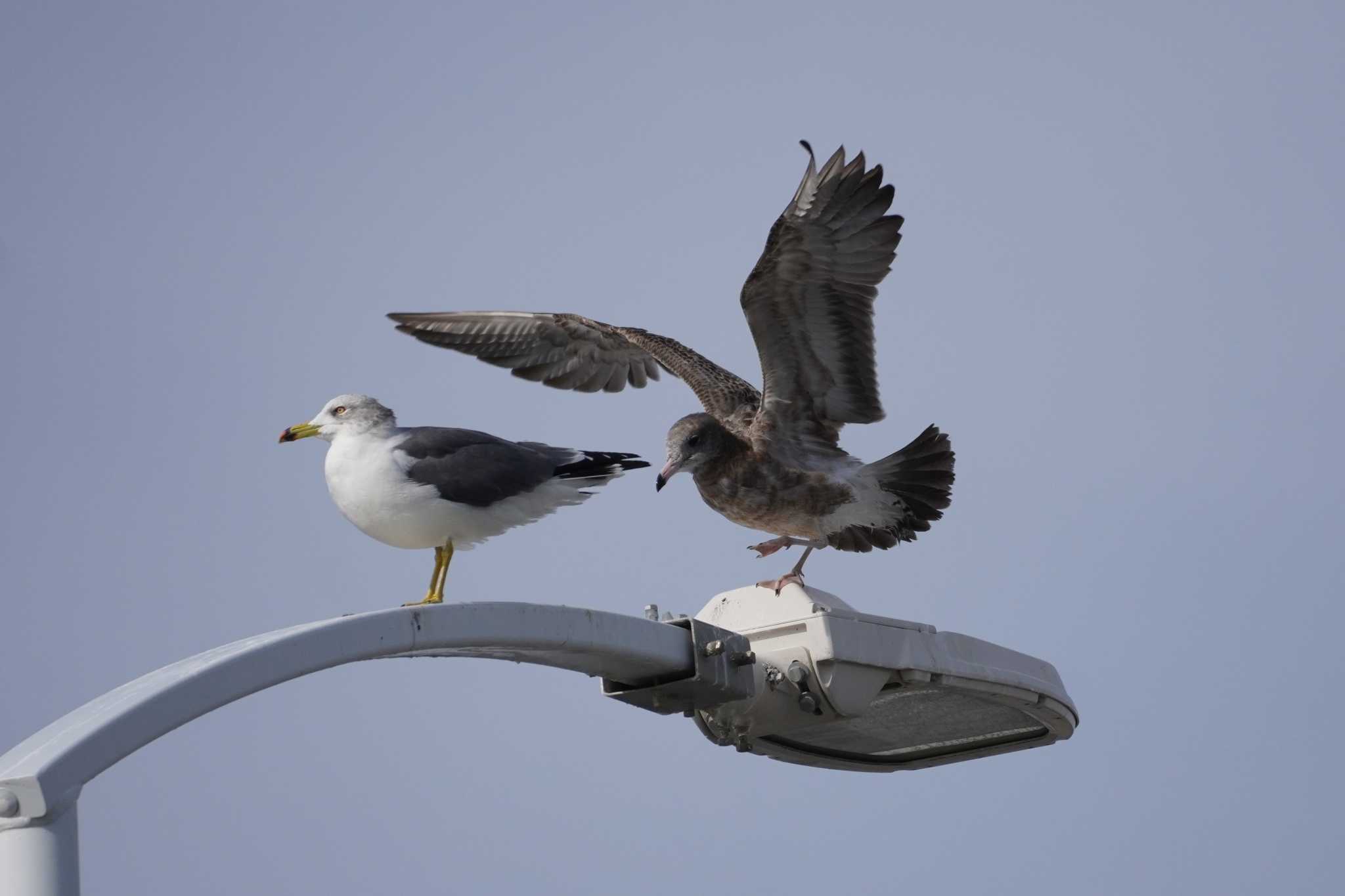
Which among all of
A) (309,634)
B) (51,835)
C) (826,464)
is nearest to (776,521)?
(826,464)

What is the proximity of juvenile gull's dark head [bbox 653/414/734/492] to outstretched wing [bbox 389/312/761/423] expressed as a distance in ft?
6.02

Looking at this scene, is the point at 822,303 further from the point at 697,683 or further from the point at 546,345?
the point at 697,683

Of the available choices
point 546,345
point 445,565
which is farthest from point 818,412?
point 445,565

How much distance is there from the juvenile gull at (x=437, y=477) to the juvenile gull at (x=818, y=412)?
219 centimetres

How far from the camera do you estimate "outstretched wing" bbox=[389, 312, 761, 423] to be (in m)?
11.5

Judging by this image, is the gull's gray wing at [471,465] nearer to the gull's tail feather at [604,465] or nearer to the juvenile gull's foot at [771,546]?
the gull's tail feather at [604,465]

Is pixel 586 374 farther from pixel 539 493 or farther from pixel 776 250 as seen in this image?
pixel 539 493

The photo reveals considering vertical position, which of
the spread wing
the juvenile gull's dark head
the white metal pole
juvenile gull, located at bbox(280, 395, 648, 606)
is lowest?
the white metal pole

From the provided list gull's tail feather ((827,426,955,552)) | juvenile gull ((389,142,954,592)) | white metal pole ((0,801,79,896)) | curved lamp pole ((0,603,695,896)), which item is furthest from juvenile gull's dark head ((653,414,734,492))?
white metal pole ((0,801,79,896))

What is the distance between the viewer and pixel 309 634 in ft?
13.4

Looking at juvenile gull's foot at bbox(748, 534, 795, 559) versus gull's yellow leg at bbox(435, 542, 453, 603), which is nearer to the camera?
gull's yellow leg at bbox(435, 542, 453, 603)

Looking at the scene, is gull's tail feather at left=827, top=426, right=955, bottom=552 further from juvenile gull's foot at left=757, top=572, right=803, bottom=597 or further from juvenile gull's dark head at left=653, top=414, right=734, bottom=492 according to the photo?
juvenile gull's foot at left=757, top=572, right=803, bottom=597

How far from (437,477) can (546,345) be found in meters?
5.03

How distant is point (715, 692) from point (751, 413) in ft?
14.7
